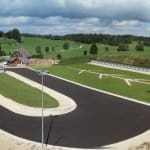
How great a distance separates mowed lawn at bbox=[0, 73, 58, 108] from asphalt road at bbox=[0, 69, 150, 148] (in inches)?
127

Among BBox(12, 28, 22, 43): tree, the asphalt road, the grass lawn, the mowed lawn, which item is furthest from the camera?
BBox(12, 28, 22, 43): tree

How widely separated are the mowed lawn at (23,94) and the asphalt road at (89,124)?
3.22m

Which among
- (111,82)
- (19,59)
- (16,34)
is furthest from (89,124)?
(16,34)

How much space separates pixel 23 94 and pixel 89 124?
15393mm

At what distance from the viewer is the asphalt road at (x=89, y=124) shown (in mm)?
27406

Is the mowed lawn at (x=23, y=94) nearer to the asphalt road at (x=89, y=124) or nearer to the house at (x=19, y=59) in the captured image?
the asphalt road at (x=89, y=124)

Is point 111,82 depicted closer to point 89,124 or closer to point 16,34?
point 89,124

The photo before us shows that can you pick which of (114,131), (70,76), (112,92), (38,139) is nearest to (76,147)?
(38,139)

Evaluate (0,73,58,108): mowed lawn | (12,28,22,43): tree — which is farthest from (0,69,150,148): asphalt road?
(12,28,22,43): tree

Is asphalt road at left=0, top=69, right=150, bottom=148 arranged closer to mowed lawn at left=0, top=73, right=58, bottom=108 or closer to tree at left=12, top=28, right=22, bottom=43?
mowed lawn at left=0, top=73, right=58, bottom=108

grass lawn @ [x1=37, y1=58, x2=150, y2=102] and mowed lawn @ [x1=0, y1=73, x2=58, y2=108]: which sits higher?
mowed lawn @ [x1=0, y1=73, x2=58, y2=108]

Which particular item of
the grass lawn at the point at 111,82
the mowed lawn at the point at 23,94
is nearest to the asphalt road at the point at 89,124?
the mowed lawn at the point at 23,94

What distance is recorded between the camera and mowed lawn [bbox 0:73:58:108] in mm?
39875

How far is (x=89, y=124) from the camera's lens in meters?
31.6
